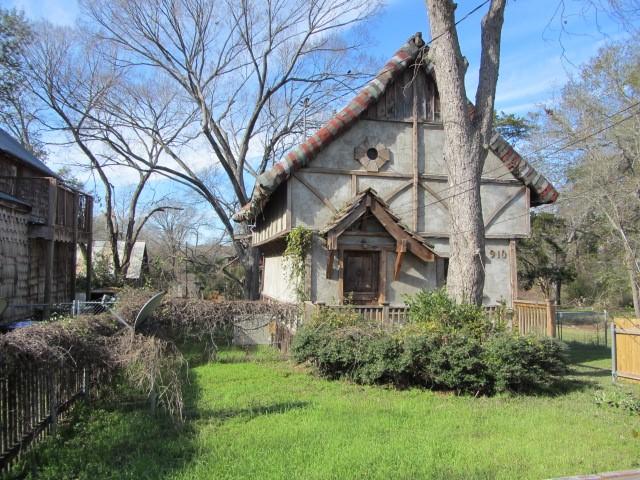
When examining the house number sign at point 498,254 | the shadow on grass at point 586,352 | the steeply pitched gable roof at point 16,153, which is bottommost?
the shadow on grass at point 586,352

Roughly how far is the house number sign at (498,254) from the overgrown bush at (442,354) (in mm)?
5648

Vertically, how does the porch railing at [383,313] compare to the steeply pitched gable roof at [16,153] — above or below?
below

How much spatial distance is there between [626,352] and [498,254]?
512cm

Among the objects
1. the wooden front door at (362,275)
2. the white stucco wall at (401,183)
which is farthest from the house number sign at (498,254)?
the wooden front door at (362,275)

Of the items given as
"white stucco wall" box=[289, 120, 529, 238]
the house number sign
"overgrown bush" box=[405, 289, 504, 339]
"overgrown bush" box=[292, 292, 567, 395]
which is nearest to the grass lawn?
"overgrown bush" box=[292, 292, 567, 395]

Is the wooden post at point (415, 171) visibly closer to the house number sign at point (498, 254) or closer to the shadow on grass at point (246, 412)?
the house number sign at point (498, 254)

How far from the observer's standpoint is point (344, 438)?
656 cm

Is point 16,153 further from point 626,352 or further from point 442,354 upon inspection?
point 626,352

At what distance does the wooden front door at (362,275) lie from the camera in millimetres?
14852

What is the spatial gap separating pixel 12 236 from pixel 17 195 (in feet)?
9.00

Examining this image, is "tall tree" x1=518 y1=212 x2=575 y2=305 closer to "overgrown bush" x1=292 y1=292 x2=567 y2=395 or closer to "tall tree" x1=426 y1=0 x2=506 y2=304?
"tall tree" x1=426 y1=0 x2=506 y2=304

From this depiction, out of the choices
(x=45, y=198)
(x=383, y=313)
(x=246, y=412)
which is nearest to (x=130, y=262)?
(x=45, y=198)

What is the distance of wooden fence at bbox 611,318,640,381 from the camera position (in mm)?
11320

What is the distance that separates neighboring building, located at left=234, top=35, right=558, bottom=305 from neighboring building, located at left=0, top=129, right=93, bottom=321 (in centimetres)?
701
